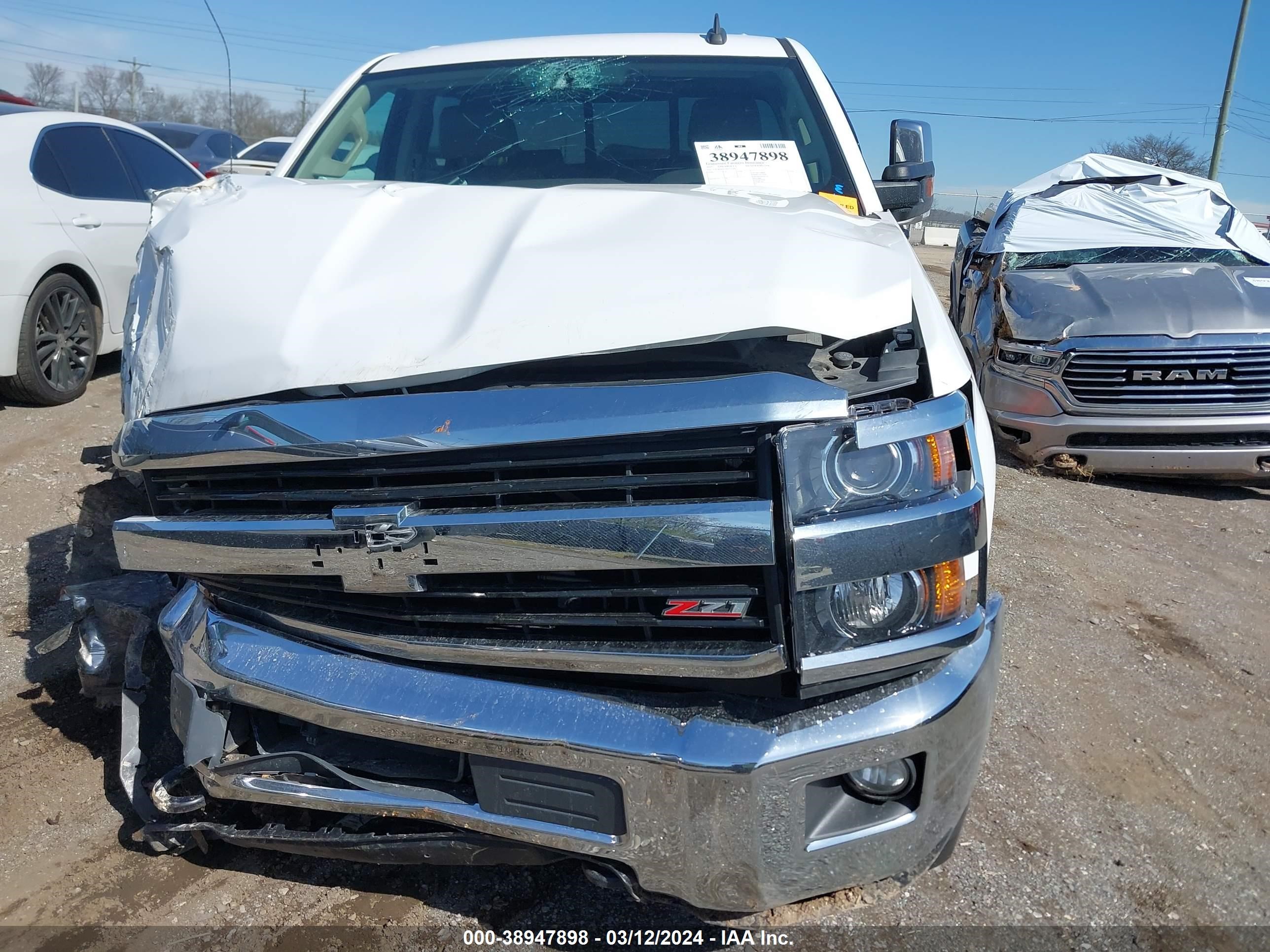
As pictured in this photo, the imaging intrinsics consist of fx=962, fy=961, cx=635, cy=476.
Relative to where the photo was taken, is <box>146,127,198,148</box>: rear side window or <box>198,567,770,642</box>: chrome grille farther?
<box>146,127,198,148</box>: rear side window

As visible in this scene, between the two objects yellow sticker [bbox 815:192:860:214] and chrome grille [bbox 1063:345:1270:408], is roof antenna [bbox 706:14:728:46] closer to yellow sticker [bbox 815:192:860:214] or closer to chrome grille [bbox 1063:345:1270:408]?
yellow sticker [bbox 815:192:860:214]

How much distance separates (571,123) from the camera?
3.38 m

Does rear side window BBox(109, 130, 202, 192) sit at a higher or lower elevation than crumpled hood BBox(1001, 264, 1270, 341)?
higher

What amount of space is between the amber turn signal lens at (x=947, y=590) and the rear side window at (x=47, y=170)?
5.96 m

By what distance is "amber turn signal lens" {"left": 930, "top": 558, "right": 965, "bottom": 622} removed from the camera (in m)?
1.75

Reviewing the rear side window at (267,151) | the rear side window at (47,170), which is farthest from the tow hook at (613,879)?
the rear side window at (267,151)

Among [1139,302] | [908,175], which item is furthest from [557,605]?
[1139,302]

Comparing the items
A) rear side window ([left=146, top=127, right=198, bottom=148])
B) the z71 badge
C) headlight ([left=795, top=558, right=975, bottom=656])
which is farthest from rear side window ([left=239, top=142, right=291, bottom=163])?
headlight ([left=795, top=558, right=975, bottom=656])

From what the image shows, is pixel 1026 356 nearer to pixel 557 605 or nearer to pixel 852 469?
pixel 852 469

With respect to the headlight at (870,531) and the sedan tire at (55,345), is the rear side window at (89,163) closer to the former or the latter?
the sedan tire at (55,345)

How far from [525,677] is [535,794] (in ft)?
0.71

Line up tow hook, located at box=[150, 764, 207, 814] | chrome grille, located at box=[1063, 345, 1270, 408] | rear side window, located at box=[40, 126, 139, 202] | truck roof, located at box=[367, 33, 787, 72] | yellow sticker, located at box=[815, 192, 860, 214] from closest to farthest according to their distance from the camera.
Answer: tow hook, located at box=[150, 764, 207, 814] < yellow sticker, located at box=[815, 192, 860, 214] < truck roof, located at box=[367, 33, 787, 72] < chrome grille, located at box=[1063, 345, 1270, 408] < rear side window, located at box=[40, 126, 139, 202]

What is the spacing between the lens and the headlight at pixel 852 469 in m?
1.66

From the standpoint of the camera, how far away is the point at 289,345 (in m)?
1.97
